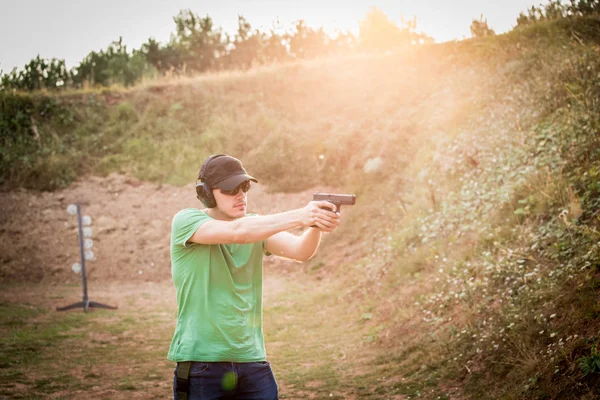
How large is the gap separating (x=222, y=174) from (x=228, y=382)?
1.32 m

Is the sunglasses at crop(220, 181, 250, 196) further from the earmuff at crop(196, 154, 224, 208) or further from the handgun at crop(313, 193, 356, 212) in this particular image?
the handgun at crop(313, 193, 356, 212)

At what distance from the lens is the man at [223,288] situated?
3.31 meters

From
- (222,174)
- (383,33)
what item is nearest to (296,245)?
(222,174)

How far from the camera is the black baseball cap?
3.61m

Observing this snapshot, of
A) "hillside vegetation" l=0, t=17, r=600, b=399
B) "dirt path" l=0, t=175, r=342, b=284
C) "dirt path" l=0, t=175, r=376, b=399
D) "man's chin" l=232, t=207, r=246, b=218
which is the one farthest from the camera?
"dirt path" l=0, t=175, r=342, b=284

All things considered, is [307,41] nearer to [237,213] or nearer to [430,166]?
[430,166]

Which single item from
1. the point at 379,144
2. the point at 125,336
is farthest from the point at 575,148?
the point at 379,144

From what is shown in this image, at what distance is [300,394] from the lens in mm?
7414

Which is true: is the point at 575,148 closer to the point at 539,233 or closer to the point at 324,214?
the point at 539,233

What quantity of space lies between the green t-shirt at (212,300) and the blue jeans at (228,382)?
0.05m

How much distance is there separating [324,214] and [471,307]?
511 centimetres

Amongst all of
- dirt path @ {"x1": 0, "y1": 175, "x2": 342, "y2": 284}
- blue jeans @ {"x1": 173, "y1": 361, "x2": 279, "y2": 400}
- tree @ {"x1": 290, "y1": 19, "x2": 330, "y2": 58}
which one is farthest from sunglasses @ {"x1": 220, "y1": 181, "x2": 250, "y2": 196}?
tree @ {"x1": 290, "y1": 19, "x2": 330, "y2": 58}

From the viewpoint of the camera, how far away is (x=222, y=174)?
3.63m

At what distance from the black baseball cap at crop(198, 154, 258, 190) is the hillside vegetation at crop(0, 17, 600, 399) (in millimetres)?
3487
